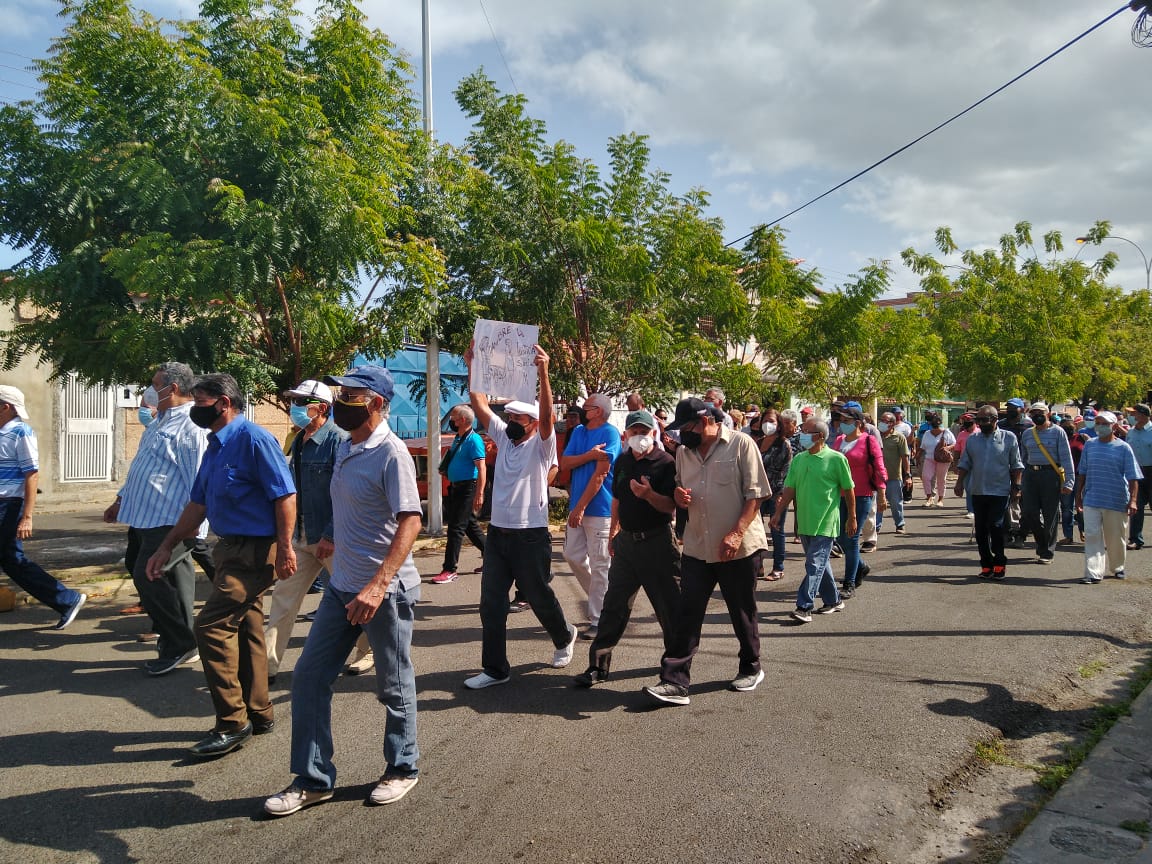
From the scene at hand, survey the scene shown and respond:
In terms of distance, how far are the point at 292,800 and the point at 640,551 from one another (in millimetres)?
2526

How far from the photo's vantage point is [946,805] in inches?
149

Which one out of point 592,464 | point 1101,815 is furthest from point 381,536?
point 1101,815

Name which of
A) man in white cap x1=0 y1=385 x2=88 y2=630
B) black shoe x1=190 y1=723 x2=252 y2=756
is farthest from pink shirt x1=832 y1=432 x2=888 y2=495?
man in white cap x1=0 y1=385 x2=88 y2=630

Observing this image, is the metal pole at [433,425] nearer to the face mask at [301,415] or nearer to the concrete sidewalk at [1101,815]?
the face mask at [301,415]

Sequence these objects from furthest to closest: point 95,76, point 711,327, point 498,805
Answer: point 711,327 < point 95,76 < point 498,805

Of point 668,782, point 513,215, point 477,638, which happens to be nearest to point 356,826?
point 668,782

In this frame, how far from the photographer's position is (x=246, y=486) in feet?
14.6

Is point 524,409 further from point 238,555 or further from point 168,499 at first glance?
point 168,499

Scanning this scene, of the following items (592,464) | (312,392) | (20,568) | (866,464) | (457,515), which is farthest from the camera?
(457,515)

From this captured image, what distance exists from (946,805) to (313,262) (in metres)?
7.29

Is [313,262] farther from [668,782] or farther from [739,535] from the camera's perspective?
[668,782]

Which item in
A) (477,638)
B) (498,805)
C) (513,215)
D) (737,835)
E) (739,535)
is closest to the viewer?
(737,835)

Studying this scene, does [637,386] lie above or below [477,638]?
above

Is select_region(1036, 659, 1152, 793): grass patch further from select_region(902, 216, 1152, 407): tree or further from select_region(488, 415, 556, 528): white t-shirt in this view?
select_region(902, 216, 1152, 407): tree
